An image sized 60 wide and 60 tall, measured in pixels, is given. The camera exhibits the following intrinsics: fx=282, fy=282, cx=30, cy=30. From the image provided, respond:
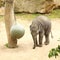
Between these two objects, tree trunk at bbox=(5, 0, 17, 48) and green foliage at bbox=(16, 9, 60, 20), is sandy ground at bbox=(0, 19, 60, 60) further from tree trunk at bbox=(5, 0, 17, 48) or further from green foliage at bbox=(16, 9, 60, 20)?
green foliage at bbox=(16, 9, 60, 20)

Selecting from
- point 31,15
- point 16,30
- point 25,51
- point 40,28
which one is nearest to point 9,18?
point 16,30

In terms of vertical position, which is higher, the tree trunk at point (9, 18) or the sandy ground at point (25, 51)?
the tree trunk at point (9, 18)

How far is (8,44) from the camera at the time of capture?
7.42 metres

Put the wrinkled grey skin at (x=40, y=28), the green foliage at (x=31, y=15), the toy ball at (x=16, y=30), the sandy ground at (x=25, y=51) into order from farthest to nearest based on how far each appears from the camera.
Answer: the green foliage at (x=31, y=15) < the wrinkled grey skin at (x=40, y=28) < the toy ball at (x=16, y=30) < the sandy ground at (x=25, y=51)

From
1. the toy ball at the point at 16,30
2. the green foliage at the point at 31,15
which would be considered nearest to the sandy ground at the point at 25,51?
the toy ball at the point at 16,30

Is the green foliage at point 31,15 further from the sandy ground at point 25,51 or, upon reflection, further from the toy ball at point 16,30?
the toy ball at point 16,30

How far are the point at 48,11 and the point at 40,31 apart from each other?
5.16 meters

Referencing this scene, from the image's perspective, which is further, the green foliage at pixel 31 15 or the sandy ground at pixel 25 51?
the green foliage at pixel 31 15

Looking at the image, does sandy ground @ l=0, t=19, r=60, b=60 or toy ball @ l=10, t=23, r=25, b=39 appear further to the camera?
toy ball @ l=10, t=23, r=25, b=39

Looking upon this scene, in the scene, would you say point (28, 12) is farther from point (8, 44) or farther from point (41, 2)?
point (8, 44)

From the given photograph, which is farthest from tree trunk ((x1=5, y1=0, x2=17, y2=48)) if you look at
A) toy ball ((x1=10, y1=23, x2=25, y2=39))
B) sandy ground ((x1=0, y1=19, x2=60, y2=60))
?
toy ball ((x1=10, y1=23, x2=25, y2=39))

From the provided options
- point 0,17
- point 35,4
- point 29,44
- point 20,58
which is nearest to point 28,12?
point 35,4

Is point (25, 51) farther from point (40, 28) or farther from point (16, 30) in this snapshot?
point (40, 28)

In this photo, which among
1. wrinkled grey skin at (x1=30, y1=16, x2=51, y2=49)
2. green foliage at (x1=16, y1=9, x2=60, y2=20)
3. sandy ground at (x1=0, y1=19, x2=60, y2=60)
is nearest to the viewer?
sandy ground at (x1=0, y1=19, x2=60, y2=60)
